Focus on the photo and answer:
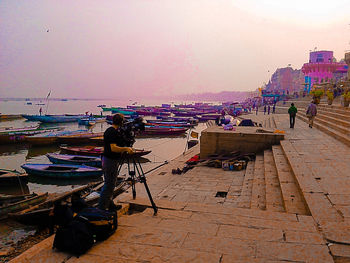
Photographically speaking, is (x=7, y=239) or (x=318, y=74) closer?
(x=7, y=239)

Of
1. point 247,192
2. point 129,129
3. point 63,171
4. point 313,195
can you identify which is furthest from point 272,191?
point 63,171

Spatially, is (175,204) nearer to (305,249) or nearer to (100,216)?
(100,216)

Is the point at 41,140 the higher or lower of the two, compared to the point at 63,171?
higher

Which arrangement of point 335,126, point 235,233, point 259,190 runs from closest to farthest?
point 235,233, point 259,190, point 335,126

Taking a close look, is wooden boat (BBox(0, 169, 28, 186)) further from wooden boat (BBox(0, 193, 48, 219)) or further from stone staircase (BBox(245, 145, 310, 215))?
stone staircase (BBox(245, 145, 310, 215))

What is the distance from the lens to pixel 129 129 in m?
4.11

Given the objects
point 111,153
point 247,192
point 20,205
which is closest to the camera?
point 111,153

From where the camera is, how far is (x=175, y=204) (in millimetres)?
4605

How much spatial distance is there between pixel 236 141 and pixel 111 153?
294 inches

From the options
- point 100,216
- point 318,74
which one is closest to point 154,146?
point 100,216

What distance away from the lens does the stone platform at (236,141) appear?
10.1 m

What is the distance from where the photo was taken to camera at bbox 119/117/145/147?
4.08 m

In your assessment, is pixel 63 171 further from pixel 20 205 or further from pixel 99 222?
pixel 99 222

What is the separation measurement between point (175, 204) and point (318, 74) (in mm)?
56848
